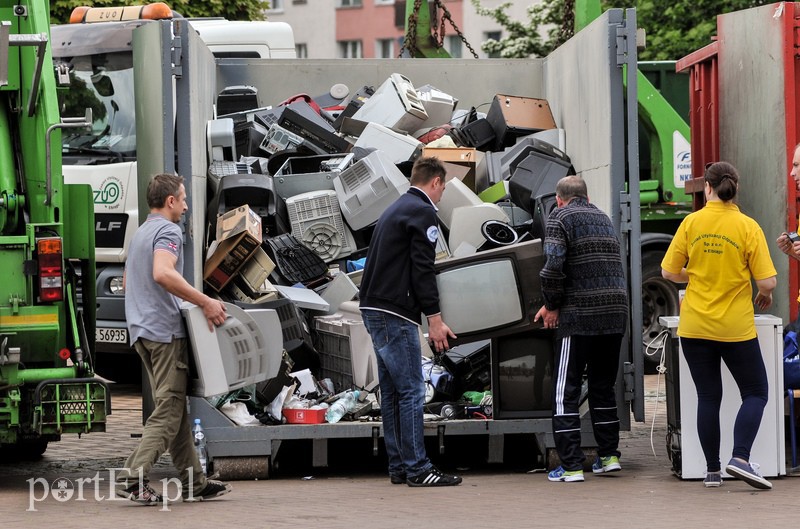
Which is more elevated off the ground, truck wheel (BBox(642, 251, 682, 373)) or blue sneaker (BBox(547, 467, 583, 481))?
truck wheel (BBox(642, 251, 682, 373))

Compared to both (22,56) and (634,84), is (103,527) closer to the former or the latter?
(22,56)

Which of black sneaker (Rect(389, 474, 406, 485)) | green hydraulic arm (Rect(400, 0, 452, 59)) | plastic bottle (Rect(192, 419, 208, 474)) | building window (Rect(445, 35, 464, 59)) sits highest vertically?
building window (Rect(445, 35, 464, 59))

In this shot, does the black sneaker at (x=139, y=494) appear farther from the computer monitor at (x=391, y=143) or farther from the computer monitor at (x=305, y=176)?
the computer monitor at (x=391, y=143)

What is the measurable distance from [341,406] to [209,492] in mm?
1317

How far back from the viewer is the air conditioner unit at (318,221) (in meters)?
9.55

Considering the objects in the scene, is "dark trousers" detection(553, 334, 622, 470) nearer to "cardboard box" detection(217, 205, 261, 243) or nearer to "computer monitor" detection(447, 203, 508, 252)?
"computer monitor" detection(447, 203, 508, 252)

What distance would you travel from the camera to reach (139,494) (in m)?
6.79

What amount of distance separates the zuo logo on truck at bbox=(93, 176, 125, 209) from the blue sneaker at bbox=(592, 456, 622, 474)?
190 inches

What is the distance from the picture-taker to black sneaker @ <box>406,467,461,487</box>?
24.8 ft

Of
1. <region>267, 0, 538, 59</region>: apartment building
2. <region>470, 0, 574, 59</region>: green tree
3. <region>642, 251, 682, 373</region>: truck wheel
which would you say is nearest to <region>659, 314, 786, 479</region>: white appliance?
<region>642, 251, 682, 373</region>: truck wheel

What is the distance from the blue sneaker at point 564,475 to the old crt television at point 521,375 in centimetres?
42

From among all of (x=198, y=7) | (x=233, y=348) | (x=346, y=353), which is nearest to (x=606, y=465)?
(x=346, y=353)

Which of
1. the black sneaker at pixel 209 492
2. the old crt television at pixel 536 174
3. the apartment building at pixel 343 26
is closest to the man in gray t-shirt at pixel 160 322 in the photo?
the black sneaker at pixel 209 492

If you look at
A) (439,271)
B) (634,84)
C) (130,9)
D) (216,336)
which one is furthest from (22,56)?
(130,9)
